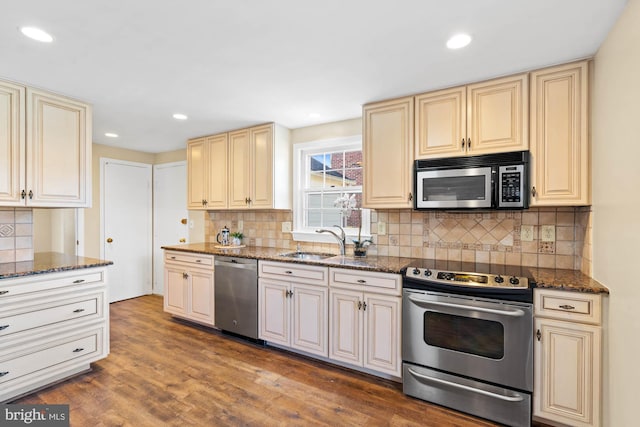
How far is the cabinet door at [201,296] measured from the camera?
3438mm

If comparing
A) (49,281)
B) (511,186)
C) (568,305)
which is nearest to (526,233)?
(511,186)

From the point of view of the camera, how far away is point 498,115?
2.32m

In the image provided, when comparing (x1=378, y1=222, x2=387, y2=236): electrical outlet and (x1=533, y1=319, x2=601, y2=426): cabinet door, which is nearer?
(x1=533, y1=319, x2=601, y2=426): cabinet door

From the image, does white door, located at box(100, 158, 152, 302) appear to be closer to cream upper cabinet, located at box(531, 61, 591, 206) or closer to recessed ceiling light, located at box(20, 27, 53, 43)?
recessed ceiling light, located at box(20, 27, 53, 43)

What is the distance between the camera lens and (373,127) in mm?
2838

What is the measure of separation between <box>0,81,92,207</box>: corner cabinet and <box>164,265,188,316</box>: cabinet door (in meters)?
1.21

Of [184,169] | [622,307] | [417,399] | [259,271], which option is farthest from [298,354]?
[184,169]

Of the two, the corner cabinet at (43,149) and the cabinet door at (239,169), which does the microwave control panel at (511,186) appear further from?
the corner cabinet at (43,149)

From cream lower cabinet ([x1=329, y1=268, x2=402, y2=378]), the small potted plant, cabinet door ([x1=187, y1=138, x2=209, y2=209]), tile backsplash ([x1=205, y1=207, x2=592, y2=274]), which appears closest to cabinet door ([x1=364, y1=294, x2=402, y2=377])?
cream lower cabinet ([x1=329, y1=268, x2=402, y2=378])

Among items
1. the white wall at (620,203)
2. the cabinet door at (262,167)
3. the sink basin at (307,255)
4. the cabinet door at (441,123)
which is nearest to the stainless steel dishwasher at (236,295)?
the sink basin at (307,255)

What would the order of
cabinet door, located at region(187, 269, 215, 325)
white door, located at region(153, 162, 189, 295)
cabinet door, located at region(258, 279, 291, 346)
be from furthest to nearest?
1. white door, located at region(153, 162, 189, 295)
2. cabinet door, located at region(187, 269, 215, 325)
3. cabinet door, located at region(258, 279, 291, 346)

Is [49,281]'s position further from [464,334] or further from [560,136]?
[560,136]

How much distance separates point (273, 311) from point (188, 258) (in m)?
1.28

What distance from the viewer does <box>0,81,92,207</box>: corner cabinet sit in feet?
7.96
